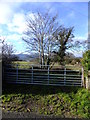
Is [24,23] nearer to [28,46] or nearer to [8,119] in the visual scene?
[28,46]

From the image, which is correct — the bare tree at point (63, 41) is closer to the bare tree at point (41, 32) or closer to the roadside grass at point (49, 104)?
the bare tree at point (41, 32)

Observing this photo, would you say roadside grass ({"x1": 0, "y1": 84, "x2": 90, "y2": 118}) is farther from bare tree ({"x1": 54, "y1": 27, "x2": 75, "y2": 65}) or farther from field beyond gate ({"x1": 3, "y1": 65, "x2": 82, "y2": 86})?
bare tree ({"x1": 54, "y1": 27, "x2": 75, "y2": 65})

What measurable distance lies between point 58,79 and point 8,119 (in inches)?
145

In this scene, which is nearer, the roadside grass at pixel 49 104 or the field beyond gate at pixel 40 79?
the roadside grass at pixel 49 104

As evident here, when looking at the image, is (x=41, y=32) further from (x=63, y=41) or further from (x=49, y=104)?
(x=49, y=104)

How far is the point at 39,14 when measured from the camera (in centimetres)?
940

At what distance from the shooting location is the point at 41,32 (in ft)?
30.9

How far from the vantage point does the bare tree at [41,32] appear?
938cm

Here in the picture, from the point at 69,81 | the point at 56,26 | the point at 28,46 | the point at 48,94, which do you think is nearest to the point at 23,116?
the point at 48,94

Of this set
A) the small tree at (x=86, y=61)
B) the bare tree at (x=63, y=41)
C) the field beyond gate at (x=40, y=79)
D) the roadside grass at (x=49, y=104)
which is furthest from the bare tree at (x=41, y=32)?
the roadside grass at (x=49, y=104)

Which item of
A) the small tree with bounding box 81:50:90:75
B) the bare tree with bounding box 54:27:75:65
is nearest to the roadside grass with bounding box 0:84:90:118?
the small tree with bounding box 81:50:90:75

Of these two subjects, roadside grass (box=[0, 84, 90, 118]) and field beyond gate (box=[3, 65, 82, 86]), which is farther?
field beyond gate (box=[3, 65, 82, 86])

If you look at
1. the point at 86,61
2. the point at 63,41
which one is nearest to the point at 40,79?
the point at 86,61

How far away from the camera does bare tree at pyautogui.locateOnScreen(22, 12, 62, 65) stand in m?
9.38
